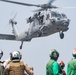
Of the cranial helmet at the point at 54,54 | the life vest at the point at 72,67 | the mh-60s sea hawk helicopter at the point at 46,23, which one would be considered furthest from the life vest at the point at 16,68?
the mh-60s sea hawk helicopter at the point at 46,23

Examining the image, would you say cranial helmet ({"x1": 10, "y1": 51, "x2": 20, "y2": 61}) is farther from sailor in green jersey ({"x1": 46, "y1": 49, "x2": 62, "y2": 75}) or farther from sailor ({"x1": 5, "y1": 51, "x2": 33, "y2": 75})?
sailor in green jersey ({"x1": 46, "y1": 49, "x2": 62, "y2": 75})

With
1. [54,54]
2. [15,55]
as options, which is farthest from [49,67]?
[15,55]

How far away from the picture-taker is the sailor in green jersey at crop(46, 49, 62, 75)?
1200 centimetres

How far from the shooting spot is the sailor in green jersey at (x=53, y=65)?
12000 mm

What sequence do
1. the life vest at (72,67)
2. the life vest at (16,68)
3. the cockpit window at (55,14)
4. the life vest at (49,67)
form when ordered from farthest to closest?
1. the cockpit window at (55,14)
2. the life vest at (49,67)
3. the life vest at (72,67)
4. the life vest at (16,68)

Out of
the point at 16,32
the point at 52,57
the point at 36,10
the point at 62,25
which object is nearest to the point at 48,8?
the point at 36,10

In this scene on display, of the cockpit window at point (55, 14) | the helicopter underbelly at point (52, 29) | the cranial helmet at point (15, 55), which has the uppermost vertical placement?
the cockpit window at point (55, 14)

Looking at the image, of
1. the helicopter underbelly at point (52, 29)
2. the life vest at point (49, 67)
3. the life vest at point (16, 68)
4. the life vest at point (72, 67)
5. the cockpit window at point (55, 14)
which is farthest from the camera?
the cockpit window at point (55, 14)

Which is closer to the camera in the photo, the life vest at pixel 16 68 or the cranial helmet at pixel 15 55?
the cranial helmet at pixel 15 55

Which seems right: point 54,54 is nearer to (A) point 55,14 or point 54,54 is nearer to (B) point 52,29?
(B) point 52,29

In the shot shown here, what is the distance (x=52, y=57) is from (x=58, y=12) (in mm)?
33720

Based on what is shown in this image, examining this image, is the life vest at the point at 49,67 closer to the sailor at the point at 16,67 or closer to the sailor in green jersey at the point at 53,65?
the sailor in green jersey at the point at 53,65

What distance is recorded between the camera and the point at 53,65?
1219 cm

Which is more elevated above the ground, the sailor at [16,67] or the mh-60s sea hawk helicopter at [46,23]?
the mh-60s sea hawk helicopter at [46,23]
